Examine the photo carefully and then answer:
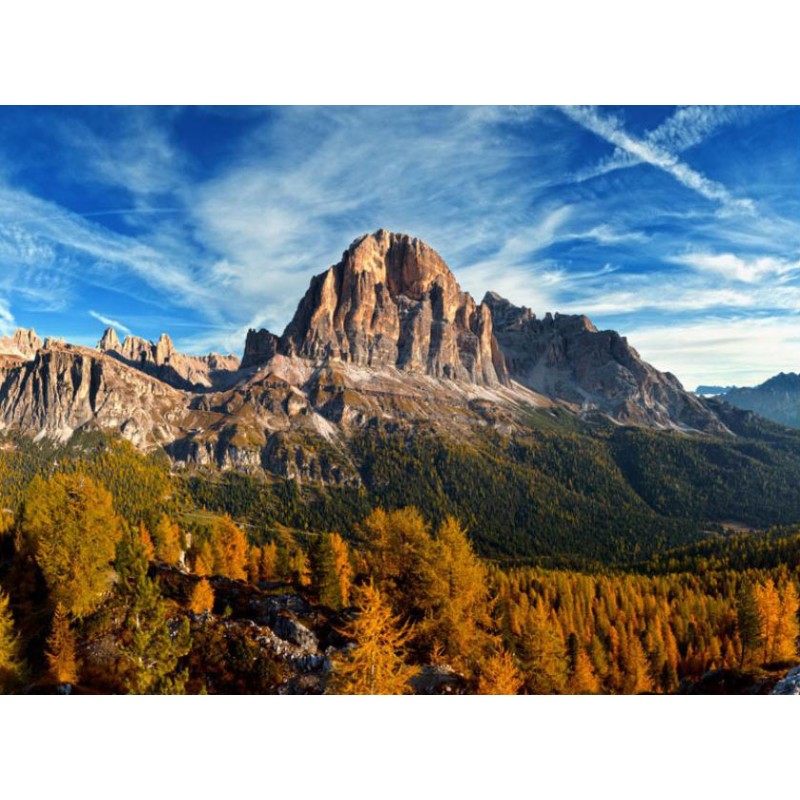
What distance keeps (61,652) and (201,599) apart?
1063cm

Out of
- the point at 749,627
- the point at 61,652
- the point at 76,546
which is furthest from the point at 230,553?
the point at 749,627

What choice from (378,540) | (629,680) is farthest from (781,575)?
(378,540)

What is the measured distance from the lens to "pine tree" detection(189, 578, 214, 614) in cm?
3445

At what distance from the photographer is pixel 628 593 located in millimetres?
80125

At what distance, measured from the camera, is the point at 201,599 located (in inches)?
1382

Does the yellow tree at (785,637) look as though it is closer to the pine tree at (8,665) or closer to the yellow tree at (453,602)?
the yellow tree at (453,602)

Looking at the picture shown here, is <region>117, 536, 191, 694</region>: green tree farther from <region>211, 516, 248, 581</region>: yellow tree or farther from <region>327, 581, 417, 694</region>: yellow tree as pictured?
<region>211, 516, 248, 581</region>: yellow tree

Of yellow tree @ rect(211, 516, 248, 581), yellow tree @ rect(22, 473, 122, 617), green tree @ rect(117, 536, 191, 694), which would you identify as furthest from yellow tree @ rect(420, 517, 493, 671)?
yellow tree @ rect(211, 516, 248, 581)

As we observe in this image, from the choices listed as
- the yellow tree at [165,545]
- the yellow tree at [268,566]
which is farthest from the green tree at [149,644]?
the yellow tree at [268,566]

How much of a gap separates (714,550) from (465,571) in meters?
138

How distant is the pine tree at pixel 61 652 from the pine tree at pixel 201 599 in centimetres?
826

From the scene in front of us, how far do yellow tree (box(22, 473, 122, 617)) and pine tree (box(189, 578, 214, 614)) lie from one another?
5748 millimetres

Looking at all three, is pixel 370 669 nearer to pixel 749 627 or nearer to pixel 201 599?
pixel 201 599

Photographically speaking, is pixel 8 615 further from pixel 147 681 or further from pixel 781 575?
pixel 781 575
